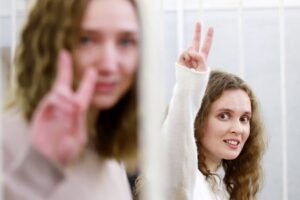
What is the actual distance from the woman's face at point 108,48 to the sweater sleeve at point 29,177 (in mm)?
77

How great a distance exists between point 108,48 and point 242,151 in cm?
75

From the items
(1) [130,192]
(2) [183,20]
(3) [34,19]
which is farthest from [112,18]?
(2) [183,20]

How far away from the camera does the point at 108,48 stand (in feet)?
1.95

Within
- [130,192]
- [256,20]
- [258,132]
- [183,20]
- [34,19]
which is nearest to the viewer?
[34,19]

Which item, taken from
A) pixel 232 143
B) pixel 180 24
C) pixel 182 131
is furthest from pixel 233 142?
pixel 180 24

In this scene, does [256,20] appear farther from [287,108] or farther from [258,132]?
[258,132]

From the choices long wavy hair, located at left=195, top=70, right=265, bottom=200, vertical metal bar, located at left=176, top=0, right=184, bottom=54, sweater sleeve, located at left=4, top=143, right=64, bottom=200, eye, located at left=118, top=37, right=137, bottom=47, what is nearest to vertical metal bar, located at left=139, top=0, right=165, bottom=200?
eye, located at left=118, top=37, right=137, bottom=47

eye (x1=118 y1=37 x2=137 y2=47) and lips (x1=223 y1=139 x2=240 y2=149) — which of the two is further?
lips (x1=223 y1=139 x2=240 y2=149)

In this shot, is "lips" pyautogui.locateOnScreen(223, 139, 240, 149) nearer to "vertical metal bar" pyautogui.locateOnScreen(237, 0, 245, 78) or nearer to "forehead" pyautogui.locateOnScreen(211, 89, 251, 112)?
"forehead" pyautogui.locateOnScreen(211, 89, 251, 112)

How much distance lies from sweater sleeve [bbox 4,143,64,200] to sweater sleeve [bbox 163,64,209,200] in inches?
16.6

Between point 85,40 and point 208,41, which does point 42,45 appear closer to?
point 85,40

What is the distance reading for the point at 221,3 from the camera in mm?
1533

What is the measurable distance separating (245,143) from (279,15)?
41cm

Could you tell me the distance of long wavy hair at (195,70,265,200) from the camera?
1.22m
